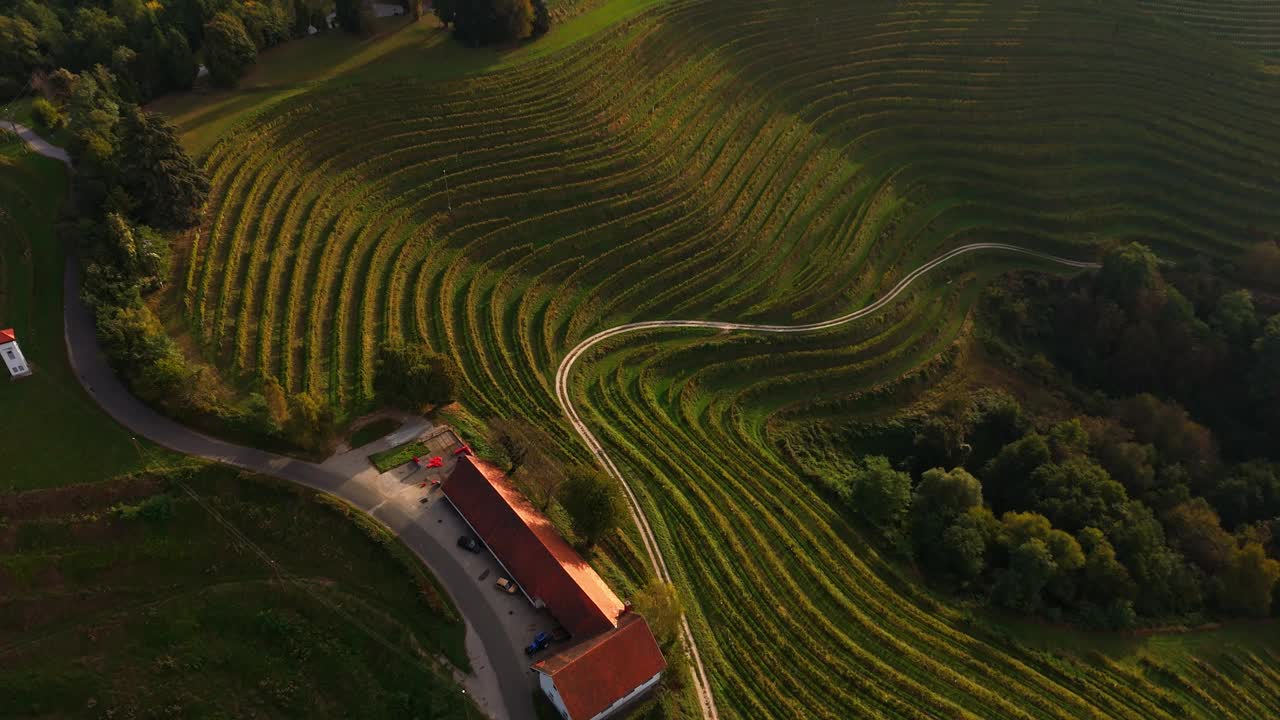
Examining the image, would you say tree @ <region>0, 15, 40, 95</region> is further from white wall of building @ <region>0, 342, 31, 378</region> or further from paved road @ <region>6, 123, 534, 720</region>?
white wall of building @ <region>0, 342, 31, 378</region>

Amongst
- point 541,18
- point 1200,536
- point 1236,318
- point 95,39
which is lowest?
point 1200,536

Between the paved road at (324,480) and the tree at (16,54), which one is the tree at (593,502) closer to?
the paved road at (324,480)

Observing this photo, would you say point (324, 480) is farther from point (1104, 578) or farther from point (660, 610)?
point (1104, 578)

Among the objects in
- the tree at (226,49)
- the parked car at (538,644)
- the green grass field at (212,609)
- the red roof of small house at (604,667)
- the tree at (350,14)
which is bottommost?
the green grass field at (212,609)

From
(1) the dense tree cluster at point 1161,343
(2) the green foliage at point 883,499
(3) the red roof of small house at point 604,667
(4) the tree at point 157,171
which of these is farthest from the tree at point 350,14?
(1) the dense tree cluster at point 1161,343

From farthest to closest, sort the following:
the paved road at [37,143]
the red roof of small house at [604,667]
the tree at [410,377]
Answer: the paved road at [37,143] < the tree at [410,377] < the red roof of small house at [604,667]

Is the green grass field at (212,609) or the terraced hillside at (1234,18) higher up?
the terraced hillside at (1234,18)

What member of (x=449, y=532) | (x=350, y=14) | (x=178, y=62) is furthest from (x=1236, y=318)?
(x=178, y=62)
